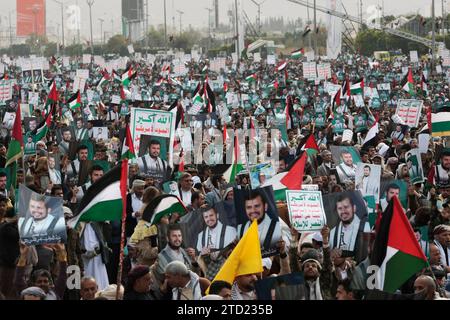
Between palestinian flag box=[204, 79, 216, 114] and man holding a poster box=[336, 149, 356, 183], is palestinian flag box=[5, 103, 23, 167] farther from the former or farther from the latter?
palestinian flag box=[204, 79, 216, 114]

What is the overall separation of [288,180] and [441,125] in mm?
4788

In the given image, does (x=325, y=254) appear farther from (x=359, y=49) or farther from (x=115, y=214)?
(x=359, y=49)

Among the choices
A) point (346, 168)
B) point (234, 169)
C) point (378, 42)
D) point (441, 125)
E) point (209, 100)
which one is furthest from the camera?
point (378, 42)

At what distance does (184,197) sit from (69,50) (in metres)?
153

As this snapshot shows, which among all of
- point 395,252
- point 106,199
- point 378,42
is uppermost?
point 378,42

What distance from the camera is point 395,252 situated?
807 centimetres

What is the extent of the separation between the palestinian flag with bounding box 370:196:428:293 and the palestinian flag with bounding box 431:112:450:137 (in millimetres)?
9271

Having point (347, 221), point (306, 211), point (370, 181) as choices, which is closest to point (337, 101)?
point (370, 181)

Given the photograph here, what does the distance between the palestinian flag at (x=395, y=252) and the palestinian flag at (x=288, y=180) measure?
15.1 ft

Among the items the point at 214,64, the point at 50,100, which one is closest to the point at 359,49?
the point at 214,64

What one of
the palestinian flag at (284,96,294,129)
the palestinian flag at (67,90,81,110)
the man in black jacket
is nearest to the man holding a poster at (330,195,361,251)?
the man in black jacket

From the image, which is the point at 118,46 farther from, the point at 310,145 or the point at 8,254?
the point at 8,254

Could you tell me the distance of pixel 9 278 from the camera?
948 centimetres

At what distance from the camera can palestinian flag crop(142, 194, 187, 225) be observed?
11.3 m
